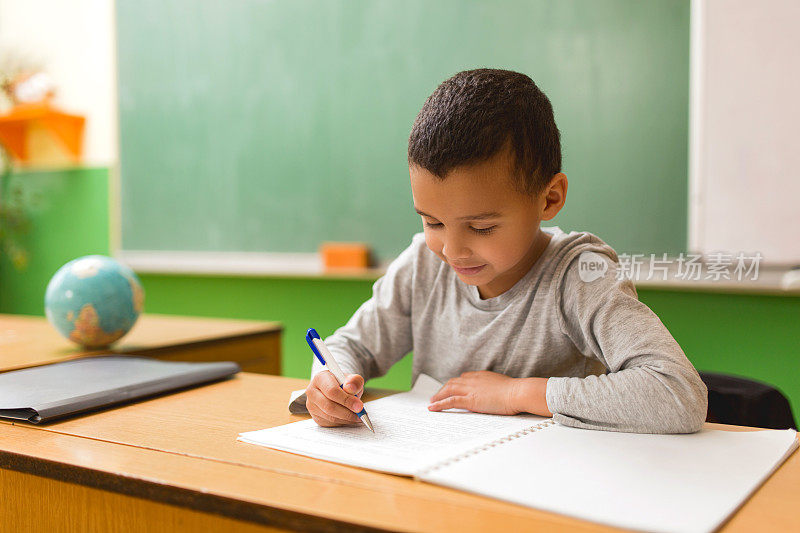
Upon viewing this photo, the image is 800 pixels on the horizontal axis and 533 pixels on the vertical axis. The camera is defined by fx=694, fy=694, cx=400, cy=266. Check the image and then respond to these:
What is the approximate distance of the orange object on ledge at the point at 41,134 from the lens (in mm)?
2969

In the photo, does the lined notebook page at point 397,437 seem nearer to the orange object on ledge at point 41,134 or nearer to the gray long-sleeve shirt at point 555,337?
the gray long-sleeve shirt at point 555,337

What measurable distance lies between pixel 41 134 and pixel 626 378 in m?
3.10

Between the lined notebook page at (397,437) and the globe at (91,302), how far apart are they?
725mm

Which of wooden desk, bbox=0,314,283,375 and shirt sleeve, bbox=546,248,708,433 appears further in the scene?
wooden desk, bbox=0,314,283,375

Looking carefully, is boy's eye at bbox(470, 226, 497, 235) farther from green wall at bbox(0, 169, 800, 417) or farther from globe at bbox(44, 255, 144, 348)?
globe at bbox(44, 255, 144, 348)

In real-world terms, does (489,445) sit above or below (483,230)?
below

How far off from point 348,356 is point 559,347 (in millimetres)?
327

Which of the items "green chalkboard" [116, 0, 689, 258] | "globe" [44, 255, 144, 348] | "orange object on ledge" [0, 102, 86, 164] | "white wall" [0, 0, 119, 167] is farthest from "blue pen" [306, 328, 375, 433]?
"orange object on ledge" [0, 102, 86, 164]

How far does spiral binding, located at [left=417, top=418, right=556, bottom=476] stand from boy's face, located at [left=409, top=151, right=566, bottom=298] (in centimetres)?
23

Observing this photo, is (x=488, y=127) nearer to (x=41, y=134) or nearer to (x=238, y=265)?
(x=238, y=265)

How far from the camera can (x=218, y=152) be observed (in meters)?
2.63

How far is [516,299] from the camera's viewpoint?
1.03 m

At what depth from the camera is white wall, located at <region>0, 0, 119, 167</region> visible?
9.67 ft

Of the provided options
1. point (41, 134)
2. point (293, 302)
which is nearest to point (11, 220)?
point (41, 134)
